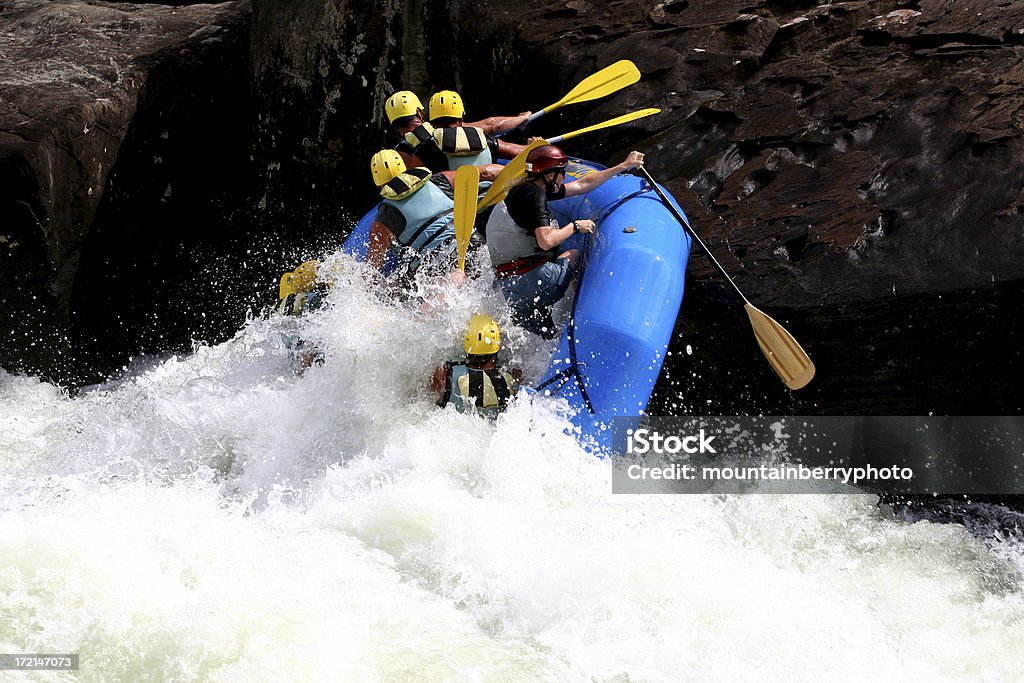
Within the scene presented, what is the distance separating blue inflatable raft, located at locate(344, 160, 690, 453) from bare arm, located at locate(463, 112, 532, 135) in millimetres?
1231

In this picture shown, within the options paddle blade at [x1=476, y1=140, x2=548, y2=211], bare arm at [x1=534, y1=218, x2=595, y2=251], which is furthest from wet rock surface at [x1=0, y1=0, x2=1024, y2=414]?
paddle blade at [x1=476, y1=140, x2=548, y2=211]

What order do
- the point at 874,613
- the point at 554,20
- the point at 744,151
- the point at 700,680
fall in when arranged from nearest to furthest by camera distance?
1. the point at 700,680
2. the point at 874,613
3. the point at 744,151
4. the point at 554,20

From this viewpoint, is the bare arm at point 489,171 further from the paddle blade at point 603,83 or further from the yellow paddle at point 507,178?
the yellow paddle at point 507,178

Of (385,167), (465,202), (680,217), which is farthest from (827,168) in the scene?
(385,167)

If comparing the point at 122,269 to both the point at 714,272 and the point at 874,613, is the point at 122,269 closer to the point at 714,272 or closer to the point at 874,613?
the point at 714,272

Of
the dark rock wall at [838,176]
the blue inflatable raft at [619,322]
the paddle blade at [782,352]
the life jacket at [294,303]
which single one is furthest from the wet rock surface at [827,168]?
the life jacket at [294,303]

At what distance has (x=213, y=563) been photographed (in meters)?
3.40

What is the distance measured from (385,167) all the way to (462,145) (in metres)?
0.50

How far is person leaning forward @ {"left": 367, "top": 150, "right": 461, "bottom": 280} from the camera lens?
5277 millimetres

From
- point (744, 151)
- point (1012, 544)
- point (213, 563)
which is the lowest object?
point (1012, 544)

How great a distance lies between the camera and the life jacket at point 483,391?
4328 mm

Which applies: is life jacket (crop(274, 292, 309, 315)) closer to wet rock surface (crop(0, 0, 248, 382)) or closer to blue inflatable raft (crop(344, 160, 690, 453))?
blue inflatable raft (crop(344, 160, 690, 453))

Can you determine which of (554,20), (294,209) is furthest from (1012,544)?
(294,209)

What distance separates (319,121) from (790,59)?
10.1ft
